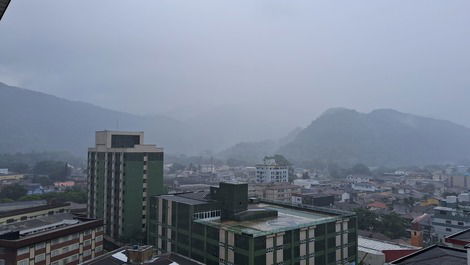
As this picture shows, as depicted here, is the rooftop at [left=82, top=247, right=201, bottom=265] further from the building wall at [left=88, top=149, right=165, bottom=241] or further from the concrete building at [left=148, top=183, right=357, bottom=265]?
the building wall at [left=88, top=149, right=165, bottom=241]

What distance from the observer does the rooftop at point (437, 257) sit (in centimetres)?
1886

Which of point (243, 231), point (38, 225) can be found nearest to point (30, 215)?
point (38, 225)

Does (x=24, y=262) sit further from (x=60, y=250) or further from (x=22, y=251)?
(x=60, y=250)

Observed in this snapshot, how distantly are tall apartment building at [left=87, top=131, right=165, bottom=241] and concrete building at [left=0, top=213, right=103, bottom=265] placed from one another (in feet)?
30.7

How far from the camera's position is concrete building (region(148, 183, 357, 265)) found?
93.5 feet

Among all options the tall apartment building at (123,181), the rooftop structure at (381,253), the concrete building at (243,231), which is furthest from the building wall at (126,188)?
the rooftop structure at (381,253)

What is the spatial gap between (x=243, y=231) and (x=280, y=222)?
6269 mm

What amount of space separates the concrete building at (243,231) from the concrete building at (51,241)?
20.4ft

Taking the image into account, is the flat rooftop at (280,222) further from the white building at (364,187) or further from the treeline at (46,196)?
the white building at (364,187)

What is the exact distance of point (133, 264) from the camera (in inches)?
997

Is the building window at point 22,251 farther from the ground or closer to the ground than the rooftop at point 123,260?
closer to the ground

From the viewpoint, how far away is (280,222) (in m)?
33.4

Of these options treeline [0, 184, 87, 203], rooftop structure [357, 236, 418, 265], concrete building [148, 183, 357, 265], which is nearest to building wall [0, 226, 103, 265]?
concrete building [148, 183, 357, 265]

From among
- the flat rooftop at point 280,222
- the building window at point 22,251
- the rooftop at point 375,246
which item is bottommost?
the rooftop at point 375,246
